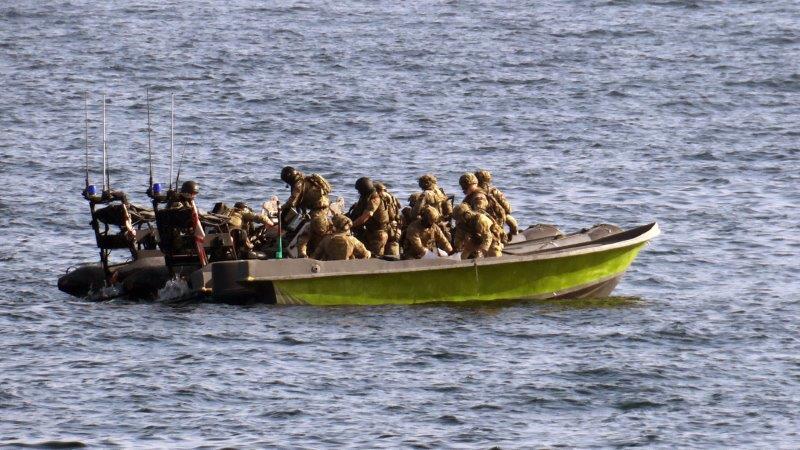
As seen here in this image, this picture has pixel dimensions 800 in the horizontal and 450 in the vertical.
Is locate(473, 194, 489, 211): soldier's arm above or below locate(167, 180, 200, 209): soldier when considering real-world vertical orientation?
below

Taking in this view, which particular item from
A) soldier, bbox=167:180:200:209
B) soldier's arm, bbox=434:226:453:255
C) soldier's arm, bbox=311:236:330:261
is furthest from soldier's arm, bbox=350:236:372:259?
soldier, bbox=167:180:200:209

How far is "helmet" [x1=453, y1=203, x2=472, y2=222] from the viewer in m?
26.1

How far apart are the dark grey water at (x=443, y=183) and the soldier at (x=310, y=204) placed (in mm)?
1218

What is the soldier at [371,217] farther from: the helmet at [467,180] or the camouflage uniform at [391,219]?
the helmet at [467,180]

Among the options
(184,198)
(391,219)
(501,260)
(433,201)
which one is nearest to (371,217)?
(391,219)

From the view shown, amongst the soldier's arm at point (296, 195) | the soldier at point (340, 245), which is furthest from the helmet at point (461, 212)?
the soldier's arm at point (296, 195)

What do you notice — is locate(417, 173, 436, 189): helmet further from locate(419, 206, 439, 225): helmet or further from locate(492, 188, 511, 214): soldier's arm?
locate(492, 188, 511, 214): soldier's arm

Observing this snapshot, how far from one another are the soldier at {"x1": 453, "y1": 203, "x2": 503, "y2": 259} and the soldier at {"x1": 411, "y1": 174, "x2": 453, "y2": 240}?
1.94ft

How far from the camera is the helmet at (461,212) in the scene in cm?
2608

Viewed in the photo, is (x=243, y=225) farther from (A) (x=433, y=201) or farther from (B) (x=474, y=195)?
(B) (x=474, y=195)

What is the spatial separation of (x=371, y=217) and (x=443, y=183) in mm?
12630

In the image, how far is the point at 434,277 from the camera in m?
25.7

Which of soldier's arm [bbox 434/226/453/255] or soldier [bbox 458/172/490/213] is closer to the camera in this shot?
soldier's arm [bbox 434/226/453/255]

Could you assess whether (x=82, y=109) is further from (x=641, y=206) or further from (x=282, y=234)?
(x=282, y=234)
